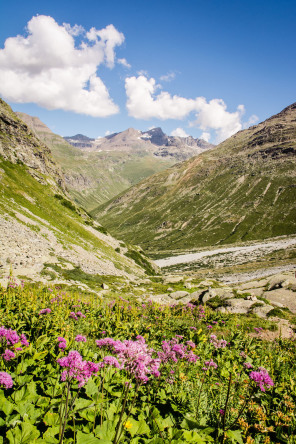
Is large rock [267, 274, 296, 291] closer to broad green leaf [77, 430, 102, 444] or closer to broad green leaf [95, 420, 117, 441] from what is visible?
broad green leaf [95, 420, 117, 441]

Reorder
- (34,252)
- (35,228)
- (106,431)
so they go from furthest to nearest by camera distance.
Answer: (35,228), (34,252), (106,431)

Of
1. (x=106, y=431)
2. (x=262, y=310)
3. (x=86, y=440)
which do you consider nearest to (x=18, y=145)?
(x=262, y=310)

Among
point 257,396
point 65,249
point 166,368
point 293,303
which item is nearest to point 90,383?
point 166,368

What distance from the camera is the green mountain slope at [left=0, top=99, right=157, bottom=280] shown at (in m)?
33.5

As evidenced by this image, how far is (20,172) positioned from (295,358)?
78111 mm

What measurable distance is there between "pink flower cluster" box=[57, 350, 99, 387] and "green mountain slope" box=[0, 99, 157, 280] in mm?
23268

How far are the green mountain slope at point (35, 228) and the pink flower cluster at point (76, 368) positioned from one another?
23268 mm

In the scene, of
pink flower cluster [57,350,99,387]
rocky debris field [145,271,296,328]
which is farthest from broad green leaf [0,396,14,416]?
rocky debris field [145,271,296,328]

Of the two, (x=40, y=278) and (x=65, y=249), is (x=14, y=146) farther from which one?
(x=40, y=278)

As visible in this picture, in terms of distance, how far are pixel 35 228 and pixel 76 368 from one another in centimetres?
4869

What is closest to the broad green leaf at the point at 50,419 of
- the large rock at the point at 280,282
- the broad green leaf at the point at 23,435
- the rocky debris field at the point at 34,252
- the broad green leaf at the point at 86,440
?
the broad green leaf at the point at 23,435

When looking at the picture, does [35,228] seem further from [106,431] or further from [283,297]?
[106,431]

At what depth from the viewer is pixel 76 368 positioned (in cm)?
409

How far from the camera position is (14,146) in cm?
7788
